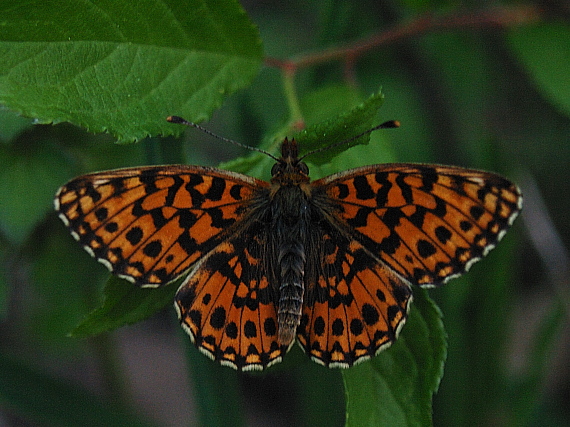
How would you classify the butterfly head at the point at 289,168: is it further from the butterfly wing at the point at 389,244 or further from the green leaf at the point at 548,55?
the green leaf at the point at 548,55

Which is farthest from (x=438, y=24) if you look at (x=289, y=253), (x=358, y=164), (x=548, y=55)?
(x=289, y=253)

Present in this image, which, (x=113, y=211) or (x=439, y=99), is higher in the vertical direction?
(x=113, y=211)

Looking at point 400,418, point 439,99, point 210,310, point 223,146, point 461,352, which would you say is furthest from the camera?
point 223,146

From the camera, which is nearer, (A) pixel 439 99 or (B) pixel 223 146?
(A) pixel 439 99

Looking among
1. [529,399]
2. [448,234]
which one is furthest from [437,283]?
[529,399]

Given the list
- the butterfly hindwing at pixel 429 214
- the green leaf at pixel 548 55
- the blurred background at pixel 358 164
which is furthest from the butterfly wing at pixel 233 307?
the green leaf at pixel 548 55

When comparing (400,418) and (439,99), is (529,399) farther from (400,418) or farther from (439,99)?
(439,99)
